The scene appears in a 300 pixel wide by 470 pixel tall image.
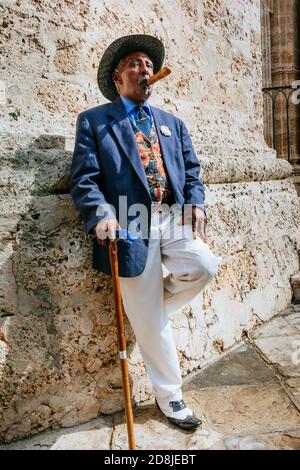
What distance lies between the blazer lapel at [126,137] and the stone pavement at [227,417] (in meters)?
1.19

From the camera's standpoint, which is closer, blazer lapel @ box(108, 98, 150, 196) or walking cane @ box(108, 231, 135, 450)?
walking cane @ box(108, 231, 135, 450)

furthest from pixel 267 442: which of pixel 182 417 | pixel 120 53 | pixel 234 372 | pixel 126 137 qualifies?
pixel 120 53

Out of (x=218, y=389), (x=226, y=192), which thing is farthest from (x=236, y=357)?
(x=226, y=192)

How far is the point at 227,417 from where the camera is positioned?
2271mm

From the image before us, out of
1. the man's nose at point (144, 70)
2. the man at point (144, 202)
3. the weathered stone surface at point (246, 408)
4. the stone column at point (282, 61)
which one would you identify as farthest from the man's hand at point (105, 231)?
the stone column at point (282, 61)

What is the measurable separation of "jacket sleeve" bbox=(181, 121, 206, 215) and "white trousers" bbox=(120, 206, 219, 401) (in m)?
0.20

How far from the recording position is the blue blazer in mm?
2043

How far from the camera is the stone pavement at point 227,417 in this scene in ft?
6.80

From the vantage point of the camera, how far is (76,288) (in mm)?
2250

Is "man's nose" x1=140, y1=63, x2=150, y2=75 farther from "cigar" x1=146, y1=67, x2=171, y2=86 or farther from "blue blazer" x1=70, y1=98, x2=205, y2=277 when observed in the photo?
"blue blazer" x1=70, y1=98, x2=205, y2=277

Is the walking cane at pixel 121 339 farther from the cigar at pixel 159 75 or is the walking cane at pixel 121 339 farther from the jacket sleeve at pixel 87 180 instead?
the cigar at pixel 159 75

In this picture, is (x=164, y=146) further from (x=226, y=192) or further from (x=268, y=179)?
(x=268, y=179)

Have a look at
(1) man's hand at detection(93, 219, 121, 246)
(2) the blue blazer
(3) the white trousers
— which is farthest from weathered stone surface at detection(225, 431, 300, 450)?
(1) man's hand at detection(93, 219, 121, 246)

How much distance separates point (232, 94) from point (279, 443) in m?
2.73
